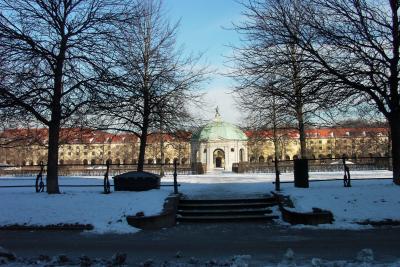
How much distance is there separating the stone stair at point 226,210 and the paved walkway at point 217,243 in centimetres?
98

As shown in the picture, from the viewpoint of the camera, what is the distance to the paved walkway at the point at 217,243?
9.34 meters

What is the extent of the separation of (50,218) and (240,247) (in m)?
6.48

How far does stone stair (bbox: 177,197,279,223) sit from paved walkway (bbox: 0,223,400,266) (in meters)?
0.98

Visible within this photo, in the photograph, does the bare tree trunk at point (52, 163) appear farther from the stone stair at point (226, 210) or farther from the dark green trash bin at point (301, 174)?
the dark green trash bin at point (301, 174)

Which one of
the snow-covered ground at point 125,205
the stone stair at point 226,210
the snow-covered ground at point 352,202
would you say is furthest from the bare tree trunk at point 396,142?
the stone stair at point 226,210

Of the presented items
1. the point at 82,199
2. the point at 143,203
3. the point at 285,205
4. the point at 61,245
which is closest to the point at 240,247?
the point at 61,245

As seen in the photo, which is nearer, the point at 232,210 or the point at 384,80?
the point at 232,210

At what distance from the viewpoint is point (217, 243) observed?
10930 mm

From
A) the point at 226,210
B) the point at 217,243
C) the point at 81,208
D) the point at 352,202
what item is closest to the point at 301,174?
the point at 352,202

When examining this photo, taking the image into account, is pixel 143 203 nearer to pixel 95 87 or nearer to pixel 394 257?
pixel 95 87

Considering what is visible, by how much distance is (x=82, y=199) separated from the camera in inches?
632

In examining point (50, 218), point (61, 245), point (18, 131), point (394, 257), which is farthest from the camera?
point (18, 131)

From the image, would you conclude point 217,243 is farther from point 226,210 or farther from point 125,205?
point 125,205

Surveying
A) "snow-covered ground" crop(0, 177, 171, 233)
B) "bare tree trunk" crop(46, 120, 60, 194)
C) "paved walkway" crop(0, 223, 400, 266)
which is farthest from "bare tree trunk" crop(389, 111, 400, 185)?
"bare tree trunk" crop(46, 120, 60, 194)
